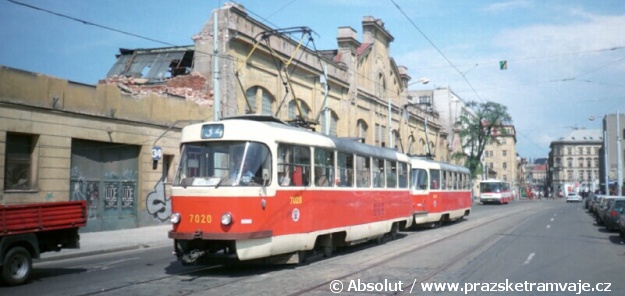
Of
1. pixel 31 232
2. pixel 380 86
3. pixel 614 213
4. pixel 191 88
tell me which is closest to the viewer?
pixel 31 232

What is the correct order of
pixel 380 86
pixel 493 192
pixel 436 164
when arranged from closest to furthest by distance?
pixel 436 164, pixel 380 86, pixel 493 192

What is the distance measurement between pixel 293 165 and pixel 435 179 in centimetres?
1440

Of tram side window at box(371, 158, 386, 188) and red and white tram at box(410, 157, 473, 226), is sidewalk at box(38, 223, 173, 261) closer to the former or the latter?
tram side window at box(371, 158, 386, 188)

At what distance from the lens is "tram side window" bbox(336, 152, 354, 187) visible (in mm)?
14609

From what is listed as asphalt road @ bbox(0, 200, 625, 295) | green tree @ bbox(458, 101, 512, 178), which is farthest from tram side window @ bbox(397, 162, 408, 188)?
green tree @ bbox(458, 101, 512, 178)

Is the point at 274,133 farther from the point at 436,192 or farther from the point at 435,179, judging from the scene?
the point at 436,192

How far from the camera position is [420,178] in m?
24.2

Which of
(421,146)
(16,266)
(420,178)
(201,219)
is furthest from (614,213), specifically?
(421,146)

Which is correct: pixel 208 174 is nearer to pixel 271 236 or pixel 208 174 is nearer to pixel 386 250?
pixel 271 236

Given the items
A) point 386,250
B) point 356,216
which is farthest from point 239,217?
point 386,250

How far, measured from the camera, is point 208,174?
38.0 ft

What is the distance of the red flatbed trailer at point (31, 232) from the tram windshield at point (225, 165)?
235 cm

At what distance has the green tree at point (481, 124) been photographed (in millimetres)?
71875

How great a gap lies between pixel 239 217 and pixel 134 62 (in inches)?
921
